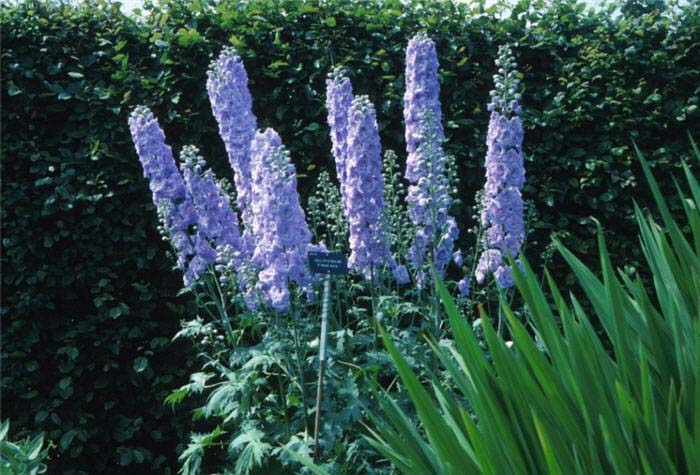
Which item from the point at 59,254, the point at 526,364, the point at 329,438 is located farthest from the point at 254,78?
the point at 526,364

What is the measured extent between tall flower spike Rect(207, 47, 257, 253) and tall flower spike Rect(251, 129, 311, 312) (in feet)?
1.33

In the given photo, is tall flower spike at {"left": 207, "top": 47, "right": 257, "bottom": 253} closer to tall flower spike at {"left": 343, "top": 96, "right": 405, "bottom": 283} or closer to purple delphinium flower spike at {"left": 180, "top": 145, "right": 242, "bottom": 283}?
purple delphinium flower spike at {"left": 180, "top": 145, "right": 242, "bottom": 283}

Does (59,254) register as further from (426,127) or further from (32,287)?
(426,127)

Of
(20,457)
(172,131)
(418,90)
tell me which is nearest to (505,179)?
(418,90)

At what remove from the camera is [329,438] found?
377cm

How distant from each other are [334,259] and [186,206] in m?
0.94

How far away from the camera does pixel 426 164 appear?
410 cm

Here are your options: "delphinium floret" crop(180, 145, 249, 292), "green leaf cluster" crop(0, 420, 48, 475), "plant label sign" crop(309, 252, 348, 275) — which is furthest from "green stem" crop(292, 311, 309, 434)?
"green leaf cluster" crop(0, 420, 48, 475)

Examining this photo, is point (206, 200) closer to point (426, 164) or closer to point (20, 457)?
point (426, 164)

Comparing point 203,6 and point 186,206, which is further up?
point 203,6

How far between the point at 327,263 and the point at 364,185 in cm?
54

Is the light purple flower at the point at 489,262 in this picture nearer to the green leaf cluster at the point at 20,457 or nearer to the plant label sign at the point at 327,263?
the plant label sign at the point at 327,263

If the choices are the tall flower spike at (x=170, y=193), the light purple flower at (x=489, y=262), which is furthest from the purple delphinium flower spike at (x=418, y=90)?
the tall flower spike at (x=170, y=193)

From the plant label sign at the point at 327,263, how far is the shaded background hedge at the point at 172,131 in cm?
201
